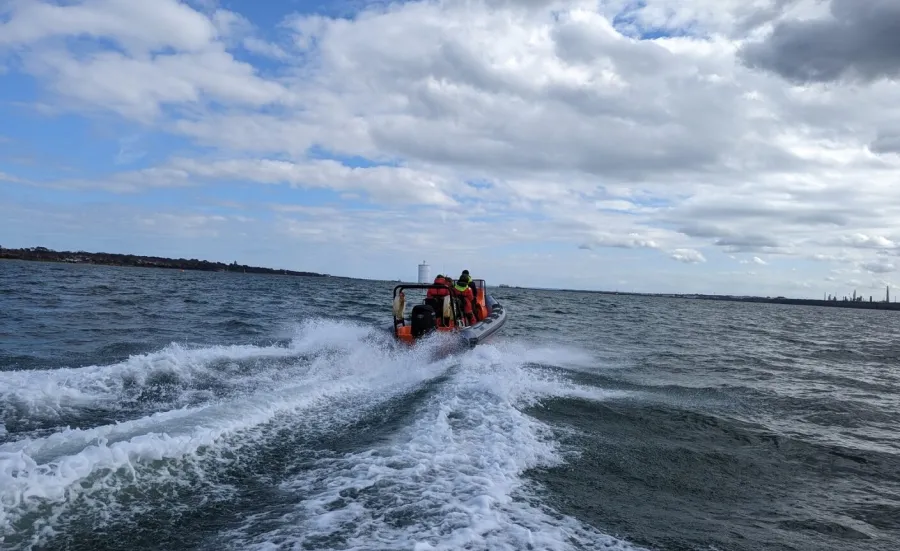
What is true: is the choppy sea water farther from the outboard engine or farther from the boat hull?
the outboard engine

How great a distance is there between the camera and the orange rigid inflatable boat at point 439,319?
10906 millimetres

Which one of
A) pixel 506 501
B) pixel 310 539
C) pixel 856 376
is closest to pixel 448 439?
pixel 506 501

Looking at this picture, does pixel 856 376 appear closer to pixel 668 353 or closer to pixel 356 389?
pixel 668 353

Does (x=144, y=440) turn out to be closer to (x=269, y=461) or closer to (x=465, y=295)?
(x=269, y=461)

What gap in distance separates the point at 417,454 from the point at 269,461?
130 centimetres

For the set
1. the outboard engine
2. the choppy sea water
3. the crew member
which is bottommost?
the choppy sea water

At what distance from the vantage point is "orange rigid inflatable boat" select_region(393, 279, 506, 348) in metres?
10.9

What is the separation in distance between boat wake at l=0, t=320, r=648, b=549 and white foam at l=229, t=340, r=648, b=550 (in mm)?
15

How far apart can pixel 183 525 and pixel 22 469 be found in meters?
1.25

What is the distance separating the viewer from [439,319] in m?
12.3

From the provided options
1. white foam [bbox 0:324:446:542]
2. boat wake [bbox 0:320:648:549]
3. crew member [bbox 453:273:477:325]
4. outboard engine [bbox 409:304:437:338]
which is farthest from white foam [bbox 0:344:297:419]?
crew member [bbox 453:273:477:325]

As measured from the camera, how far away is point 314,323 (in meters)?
15.8

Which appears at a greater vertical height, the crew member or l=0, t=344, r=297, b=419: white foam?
the crew member

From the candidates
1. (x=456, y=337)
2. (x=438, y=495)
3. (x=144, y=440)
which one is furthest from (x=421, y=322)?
(x=438, y=495)
